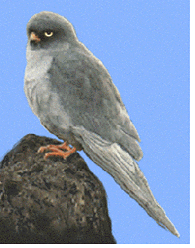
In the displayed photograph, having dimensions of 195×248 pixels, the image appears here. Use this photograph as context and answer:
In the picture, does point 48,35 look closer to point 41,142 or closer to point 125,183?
point 41,142

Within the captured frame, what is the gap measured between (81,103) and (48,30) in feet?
2.57

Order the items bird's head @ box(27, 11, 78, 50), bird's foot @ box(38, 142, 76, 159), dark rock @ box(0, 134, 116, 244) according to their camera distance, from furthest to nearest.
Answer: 1. bird's foot @ box(38, 142, 76, 159)
2. bird's head @ box(27, 11, 78, 50)
3. dark rock @ box(0, 134, 116, 244)

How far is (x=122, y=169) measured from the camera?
3992 mm

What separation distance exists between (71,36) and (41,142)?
1159mm

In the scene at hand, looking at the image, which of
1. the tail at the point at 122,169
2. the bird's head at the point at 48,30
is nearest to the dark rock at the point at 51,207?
the tail at the point at 122,169

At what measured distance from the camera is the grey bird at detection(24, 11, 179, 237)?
4.00m

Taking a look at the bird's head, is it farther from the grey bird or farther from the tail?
the tail

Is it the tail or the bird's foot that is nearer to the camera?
the tail

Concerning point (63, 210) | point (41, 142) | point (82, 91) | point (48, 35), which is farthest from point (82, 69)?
point (63, 210)

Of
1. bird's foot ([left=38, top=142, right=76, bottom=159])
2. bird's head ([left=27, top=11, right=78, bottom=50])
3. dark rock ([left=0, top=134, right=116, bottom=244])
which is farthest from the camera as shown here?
bird's foot ([left=38, top=142, right=76, bottom=159])

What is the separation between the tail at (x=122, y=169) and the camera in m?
Answer: 3.95

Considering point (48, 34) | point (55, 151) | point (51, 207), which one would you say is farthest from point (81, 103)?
point (51, 207)

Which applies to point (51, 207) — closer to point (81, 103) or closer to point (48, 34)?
point (81, 103)

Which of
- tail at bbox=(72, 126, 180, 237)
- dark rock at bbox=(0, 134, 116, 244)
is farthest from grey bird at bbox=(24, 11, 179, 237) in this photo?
dark rock at bbox=(0, 134, 116, 244)
